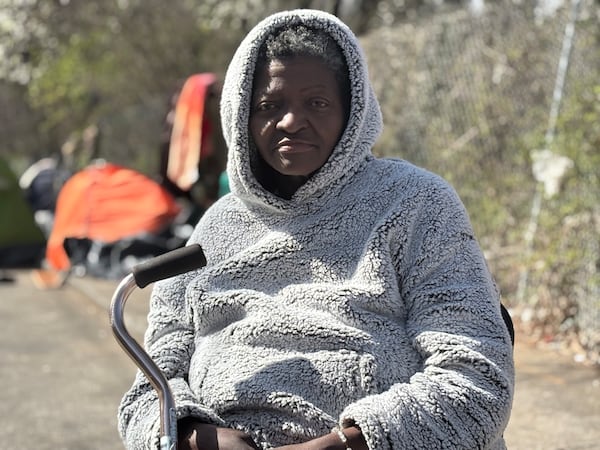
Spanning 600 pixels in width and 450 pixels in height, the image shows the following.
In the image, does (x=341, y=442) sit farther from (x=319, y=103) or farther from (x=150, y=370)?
(x=319, y=103)

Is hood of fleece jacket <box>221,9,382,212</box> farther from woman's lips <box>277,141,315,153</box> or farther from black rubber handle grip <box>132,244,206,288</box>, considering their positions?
black rubber handle grip <box>132,244,206,288</box>

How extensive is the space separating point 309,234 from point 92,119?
17051 millimetres

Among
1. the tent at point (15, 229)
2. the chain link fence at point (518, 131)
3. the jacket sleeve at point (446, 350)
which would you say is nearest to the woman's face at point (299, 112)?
the jacket sleeve at point (446, 350)

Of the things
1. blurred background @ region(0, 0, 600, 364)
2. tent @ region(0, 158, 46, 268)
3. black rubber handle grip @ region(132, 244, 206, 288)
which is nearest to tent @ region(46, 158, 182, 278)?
tent @ region(0, 158, 46, 268)

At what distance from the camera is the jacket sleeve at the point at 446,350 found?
2068 millimetres

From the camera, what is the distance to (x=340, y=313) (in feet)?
7.30

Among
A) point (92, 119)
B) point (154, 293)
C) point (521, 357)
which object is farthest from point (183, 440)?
point (92, 119)

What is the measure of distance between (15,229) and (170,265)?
1047 cm

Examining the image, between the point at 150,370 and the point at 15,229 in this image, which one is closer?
the point at 150,370

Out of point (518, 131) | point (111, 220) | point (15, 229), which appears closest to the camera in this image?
point (518, 131)

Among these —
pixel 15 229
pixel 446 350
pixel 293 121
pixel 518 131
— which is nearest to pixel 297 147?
pixel 293 121

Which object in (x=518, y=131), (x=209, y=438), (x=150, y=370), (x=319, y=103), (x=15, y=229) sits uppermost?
(x=319, y=103)

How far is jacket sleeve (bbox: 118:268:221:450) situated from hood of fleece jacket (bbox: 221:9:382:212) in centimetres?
30

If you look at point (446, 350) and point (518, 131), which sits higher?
point (446, 350)
